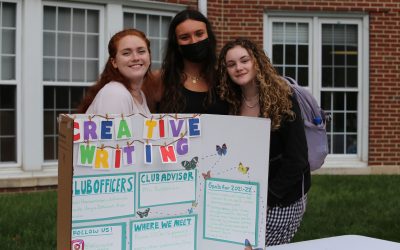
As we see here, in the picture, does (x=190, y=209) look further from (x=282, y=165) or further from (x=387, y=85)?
(x=387, y=85)

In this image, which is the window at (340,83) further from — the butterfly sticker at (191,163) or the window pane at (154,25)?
the butterfly sticker at (191,163)

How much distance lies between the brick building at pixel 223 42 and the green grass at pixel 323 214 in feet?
3.28

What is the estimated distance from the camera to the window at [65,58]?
781 centimetres

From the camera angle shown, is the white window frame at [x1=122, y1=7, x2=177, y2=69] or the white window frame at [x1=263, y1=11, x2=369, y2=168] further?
the white window frame at [x1=263, y1=11, x2=369, y2=168]

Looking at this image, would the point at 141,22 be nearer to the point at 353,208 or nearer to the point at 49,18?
the point at 49,18

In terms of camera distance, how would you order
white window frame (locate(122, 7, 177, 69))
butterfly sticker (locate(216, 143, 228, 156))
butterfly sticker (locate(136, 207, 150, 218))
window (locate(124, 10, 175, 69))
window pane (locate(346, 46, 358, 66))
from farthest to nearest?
window pane (locate(346, 46, 358, 66)), window (locate(124, 10, 175, 69)), white window frame (locate(122, 7, 177, 69)), butterfly sticker (locate(216, 143, 228, 156)), butterfly sticker (locate(136, 207, 150, 218))

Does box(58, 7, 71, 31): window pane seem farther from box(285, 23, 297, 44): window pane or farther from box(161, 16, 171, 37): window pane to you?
box(285, 23, 297, 44): window pane

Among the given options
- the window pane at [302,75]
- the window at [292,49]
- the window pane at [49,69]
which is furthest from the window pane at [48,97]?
the window pane at [302,75]

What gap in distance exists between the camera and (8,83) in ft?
24.8

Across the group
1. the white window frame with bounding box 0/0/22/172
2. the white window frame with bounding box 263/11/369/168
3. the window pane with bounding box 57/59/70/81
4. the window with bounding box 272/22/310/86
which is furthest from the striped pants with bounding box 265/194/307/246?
the window with bounding box 272/22/310/86

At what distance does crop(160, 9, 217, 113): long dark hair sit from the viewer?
2925 millimetres

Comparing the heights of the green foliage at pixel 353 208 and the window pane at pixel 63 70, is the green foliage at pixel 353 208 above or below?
below

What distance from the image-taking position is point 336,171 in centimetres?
938

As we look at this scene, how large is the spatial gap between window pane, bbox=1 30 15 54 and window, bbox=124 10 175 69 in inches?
61.8
